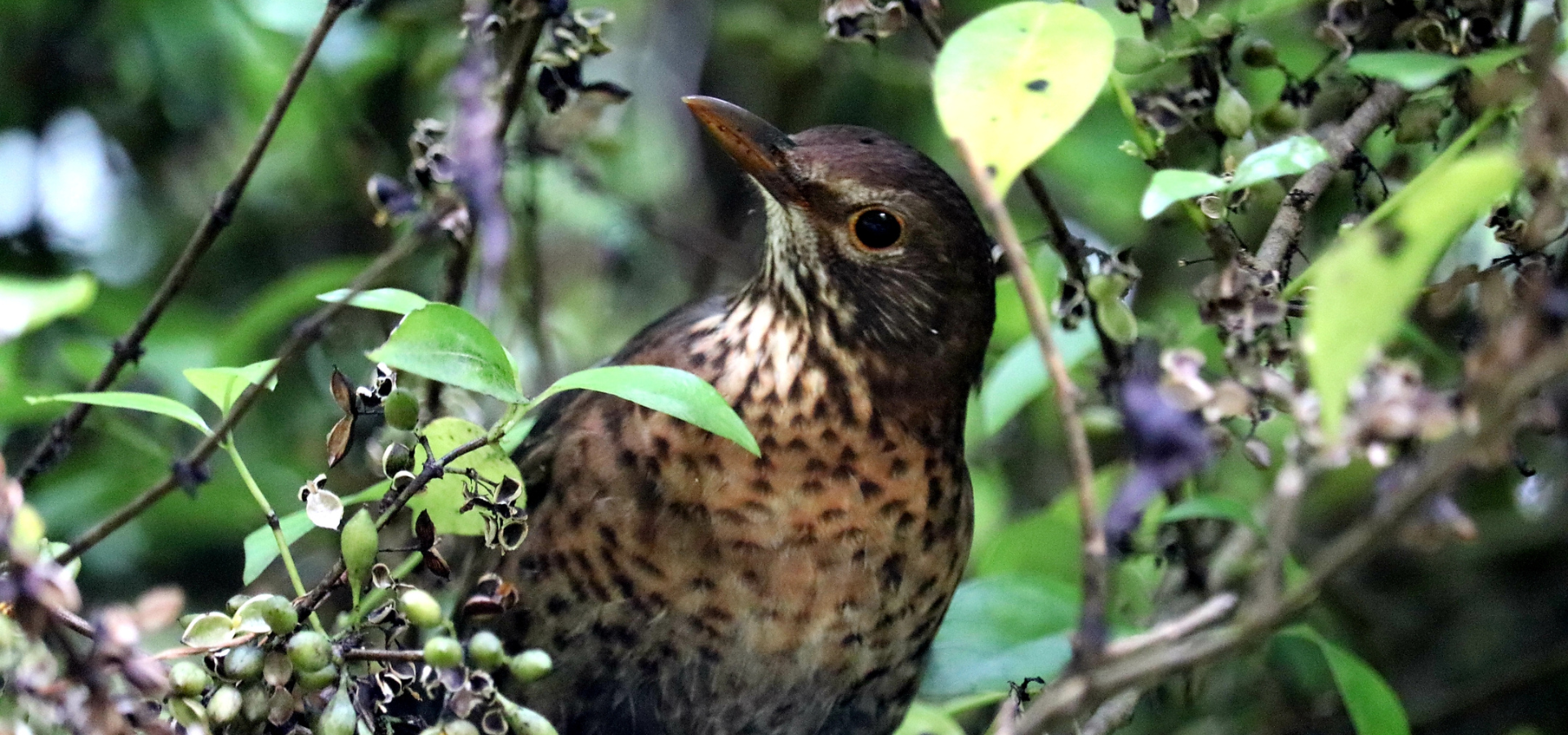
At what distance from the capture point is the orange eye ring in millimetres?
1913

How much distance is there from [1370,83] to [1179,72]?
0.99 ft

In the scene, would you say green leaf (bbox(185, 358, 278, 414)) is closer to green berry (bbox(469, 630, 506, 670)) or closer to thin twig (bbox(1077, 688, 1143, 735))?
green berry (bbox(469, 630, 506, 670))

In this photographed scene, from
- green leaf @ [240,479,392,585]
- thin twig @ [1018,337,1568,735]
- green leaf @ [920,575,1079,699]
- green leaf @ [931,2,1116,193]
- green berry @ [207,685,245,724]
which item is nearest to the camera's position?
thin twig @ [1018,337,1568,735]

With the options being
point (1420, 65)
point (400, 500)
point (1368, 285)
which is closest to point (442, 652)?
point (400, 500)

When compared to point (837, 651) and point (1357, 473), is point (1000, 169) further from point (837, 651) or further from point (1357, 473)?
point (1357, 473)

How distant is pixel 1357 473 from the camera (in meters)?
2.74

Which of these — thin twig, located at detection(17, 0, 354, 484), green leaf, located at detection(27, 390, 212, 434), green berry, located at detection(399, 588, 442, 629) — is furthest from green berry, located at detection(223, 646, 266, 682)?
thin twig, located at detection(17, 0, 354, 484)

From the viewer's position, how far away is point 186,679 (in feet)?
3.91

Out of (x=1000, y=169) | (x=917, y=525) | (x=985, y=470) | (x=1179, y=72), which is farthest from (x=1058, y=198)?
(x=1000, y=169)

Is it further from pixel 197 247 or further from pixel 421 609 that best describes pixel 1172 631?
pixel 197 247

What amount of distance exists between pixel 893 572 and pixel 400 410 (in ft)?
2.49

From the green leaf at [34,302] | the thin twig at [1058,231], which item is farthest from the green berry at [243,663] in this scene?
the thin twig at [1058,231]

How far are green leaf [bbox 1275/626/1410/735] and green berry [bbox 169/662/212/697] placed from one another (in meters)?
1.14

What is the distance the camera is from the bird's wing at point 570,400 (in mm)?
1988
